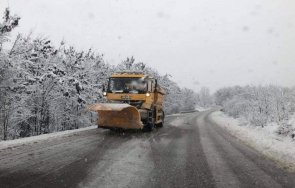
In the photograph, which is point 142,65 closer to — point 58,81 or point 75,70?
point 75,70

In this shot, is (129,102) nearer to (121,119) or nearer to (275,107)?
(121,119)

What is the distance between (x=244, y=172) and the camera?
732 cm

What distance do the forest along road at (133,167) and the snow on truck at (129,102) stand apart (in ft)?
14.5

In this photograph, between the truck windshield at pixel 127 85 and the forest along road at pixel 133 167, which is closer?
the forest along road at pixel 133 167

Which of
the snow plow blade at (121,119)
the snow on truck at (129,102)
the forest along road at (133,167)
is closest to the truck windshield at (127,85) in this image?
the snow on truck at (129,102)

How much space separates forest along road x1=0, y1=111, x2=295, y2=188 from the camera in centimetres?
608

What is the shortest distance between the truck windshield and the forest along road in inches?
230

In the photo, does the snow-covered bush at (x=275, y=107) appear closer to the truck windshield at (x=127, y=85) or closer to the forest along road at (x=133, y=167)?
the truck windshield at (x=127, y=85)

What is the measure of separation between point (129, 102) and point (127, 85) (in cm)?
91

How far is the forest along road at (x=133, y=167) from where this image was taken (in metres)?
6.08

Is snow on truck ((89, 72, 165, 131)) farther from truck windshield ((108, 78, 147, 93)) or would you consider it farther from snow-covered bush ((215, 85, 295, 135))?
snow-covered bush ((215, 85, 295, 135))

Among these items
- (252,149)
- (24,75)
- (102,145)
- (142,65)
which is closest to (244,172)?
(252,149)

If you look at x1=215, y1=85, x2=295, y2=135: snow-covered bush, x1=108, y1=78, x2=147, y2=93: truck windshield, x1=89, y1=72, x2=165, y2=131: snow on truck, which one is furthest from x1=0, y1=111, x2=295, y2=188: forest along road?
x1=215, y1=85, x2=295, y2=135: snow-covered bush

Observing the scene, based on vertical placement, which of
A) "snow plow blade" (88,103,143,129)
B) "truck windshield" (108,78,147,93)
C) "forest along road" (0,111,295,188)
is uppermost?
"truck windshield" (108,78,147,93)
